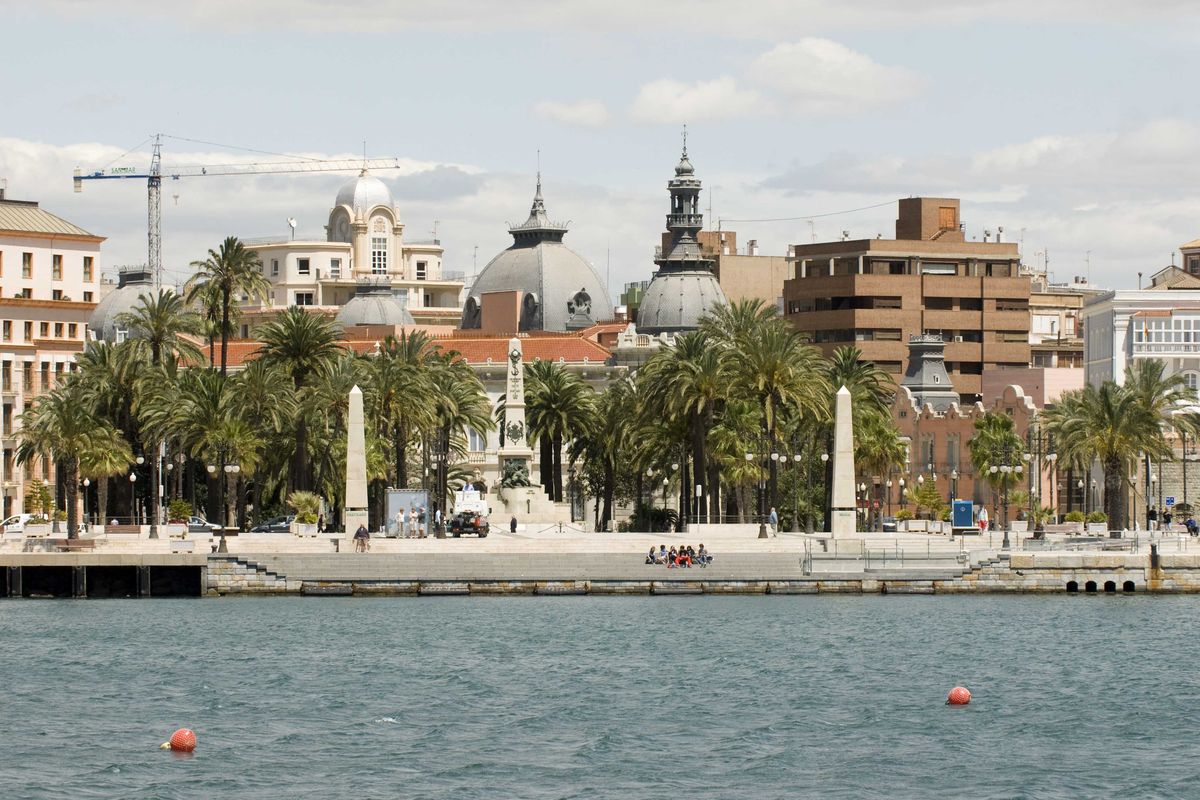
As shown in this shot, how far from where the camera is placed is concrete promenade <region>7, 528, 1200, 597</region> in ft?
315

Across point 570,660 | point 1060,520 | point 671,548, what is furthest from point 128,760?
point 1060,520

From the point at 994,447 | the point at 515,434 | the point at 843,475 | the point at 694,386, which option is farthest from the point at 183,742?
the point at 994,447

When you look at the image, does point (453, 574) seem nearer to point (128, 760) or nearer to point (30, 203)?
point (128, 760)

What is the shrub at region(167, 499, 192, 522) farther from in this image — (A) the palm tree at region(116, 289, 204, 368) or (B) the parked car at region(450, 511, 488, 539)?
(B) the parked car at region(450, 511, 488, 539)

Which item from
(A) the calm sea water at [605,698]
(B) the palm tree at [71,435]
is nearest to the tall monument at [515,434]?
(B) the palm tree at [71,435]

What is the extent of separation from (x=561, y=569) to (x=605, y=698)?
30638 mm

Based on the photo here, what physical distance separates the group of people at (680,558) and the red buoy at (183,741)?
41.4 m

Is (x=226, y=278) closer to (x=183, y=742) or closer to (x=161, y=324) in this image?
(x=161, y=324)

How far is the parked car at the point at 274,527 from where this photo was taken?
115131mm

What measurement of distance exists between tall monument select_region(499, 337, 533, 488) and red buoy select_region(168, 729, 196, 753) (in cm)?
6934

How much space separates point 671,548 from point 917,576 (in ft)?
33.1

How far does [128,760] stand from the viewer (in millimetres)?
55375

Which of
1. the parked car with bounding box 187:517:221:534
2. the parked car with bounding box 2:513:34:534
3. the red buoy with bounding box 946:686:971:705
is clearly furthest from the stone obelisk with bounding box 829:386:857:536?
the red buoy with bounding box 946:686:971:705

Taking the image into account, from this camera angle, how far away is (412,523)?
106125 millimetres
